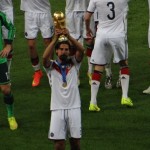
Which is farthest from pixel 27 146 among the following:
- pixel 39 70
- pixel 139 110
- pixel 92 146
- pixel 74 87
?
pixel 39 70

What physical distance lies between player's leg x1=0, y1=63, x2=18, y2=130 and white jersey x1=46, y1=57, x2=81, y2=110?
195 centimetres

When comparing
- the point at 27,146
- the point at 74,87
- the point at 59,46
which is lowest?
the point at 27,146

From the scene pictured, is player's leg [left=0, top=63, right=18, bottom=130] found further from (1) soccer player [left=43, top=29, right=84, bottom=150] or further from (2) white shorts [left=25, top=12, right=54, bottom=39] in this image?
(2) white shorts [left=25, top=12, right=54, bottom=39]

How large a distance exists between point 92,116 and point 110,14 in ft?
5.97

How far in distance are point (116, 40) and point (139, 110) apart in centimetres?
131

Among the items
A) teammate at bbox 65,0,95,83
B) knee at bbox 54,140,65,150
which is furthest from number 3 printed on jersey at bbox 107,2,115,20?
knee at bbox 54,140,65,150

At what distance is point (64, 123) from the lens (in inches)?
355

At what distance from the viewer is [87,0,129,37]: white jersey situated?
11.7 m

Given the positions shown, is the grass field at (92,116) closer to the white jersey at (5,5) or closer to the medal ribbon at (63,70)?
the medal ribbon at (63,70)

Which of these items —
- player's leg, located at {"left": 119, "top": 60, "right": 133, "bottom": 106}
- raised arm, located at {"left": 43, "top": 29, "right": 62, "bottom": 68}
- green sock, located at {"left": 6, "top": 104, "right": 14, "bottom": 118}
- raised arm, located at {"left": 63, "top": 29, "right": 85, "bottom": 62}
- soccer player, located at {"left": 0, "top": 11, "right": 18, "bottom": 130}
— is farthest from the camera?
player's leg, located at {"left": 119, "top": 60, "right": 133, "bottom": 106}

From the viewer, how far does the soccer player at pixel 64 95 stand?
898 cm

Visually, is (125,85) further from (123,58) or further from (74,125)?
(74,125)

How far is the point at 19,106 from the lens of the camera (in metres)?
12.4

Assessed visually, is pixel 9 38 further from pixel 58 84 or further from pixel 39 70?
pixel 39 70
